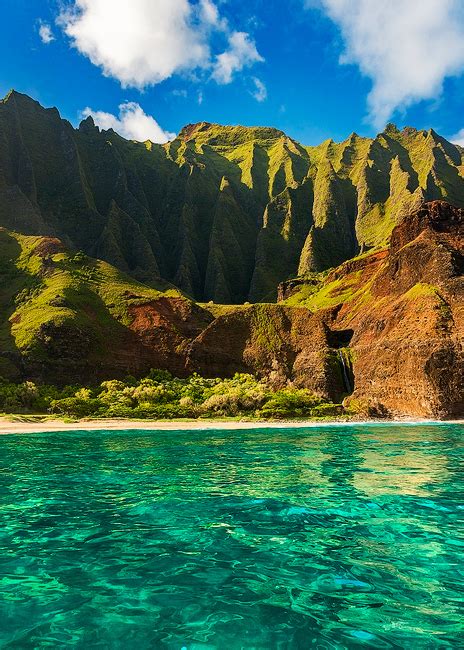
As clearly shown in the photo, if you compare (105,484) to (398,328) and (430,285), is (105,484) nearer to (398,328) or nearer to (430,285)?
(398,328)

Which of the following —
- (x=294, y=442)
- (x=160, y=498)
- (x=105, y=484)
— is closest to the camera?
(x=160, y=498)

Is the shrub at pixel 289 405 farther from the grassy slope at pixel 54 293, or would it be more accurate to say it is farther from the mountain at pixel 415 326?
the grassy slope at pixel 54 293

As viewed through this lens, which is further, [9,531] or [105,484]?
[105,484]

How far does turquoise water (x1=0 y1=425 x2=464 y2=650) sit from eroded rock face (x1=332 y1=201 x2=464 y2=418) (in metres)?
38.5

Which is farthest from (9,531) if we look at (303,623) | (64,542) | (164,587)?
(303,623)

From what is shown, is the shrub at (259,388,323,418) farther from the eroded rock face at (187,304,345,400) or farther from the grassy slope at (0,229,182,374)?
the grassy slope at (0,229,182,374)

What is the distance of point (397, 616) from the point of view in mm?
7957

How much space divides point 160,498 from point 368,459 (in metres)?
14.5

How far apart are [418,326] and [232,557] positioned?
202ft

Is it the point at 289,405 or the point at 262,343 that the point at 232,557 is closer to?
the point at 289,405

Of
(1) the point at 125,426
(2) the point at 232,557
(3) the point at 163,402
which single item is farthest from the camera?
(3) the point at 163,402

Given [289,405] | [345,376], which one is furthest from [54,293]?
[345,376]

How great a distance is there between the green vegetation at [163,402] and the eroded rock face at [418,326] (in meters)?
8.45

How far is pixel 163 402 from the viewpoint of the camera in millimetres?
69062
